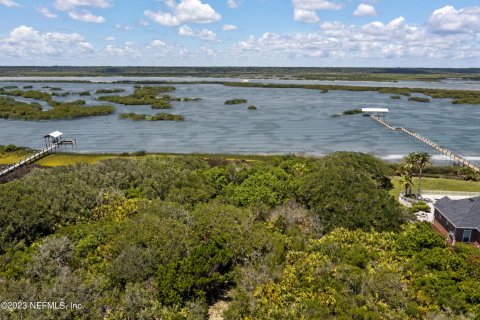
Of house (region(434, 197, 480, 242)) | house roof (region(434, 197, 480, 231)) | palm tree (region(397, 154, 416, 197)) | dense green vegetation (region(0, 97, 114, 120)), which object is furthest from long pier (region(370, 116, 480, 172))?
dense green vegetation (region(0, 97, 114, 120))

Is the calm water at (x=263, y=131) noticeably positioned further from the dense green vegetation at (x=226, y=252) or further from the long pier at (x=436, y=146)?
the dense green vegetation at (x=226, y=252)

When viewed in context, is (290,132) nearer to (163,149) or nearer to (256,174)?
(163,149)

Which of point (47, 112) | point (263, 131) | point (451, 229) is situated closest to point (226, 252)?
point (451, 229)

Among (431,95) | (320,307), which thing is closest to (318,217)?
(320,307)

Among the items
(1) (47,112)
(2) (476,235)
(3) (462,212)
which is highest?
(1) (47,112)

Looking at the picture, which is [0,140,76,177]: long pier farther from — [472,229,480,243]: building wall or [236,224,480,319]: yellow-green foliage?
[472,229,480,243]: building wall

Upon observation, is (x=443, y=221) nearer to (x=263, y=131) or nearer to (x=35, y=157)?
(x=263, y=131)
